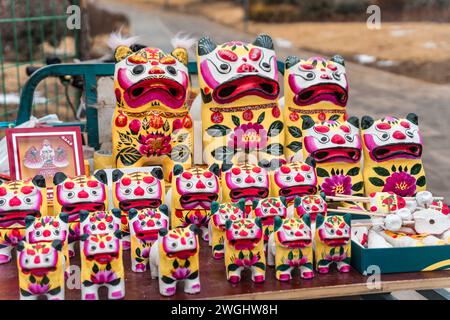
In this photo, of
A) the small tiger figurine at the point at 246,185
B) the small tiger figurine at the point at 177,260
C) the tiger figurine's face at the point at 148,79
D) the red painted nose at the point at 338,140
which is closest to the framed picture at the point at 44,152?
the tiger figurine's face at the point at 148,79

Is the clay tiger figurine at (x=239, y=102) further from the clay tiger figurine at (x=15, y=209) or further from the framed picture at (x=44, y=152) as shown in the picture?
the clay tiger figurine at (x=15, y=209)

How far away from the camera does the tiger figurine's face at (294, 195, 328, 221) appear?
2.27 m

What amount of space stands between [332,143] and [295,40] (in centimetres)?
1196

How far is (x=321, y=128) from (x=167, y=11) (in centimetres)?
1828

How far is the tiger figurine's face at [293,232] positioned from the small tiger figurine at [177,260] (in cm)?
28

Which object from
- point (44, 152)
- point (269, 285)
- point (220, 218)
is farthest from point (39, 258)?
point (44, 152)

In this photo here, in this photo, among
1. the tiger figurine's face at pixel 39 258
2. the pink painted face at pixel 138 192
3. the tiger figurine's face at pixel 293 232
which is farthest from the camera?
the pink painted face at pixel 138 192

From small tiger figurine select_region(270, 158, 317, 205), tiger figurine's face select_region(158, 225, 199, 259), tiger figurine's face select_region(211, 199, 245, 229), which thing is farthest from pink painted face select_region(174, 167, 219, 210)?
tiger figurine's face select_region(158, 225, 199, 259)

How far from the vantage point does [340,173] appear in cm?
265

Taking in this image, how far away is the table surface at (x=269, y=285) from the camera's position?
6.66ft

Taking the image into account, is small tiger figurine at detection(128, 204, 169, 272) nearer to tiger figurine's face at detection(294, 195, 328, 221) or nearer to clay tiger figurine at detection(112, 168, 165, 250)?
clay tiger figurine at detection(112, 168, 165, 250)

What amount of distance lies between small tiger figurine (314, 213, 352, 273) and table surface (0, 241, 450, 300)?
0.04 metres

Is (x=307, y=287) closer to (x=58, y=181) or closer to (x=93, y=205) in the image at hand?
(x=93, y=205)

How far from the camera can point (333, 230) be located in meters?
2.12
